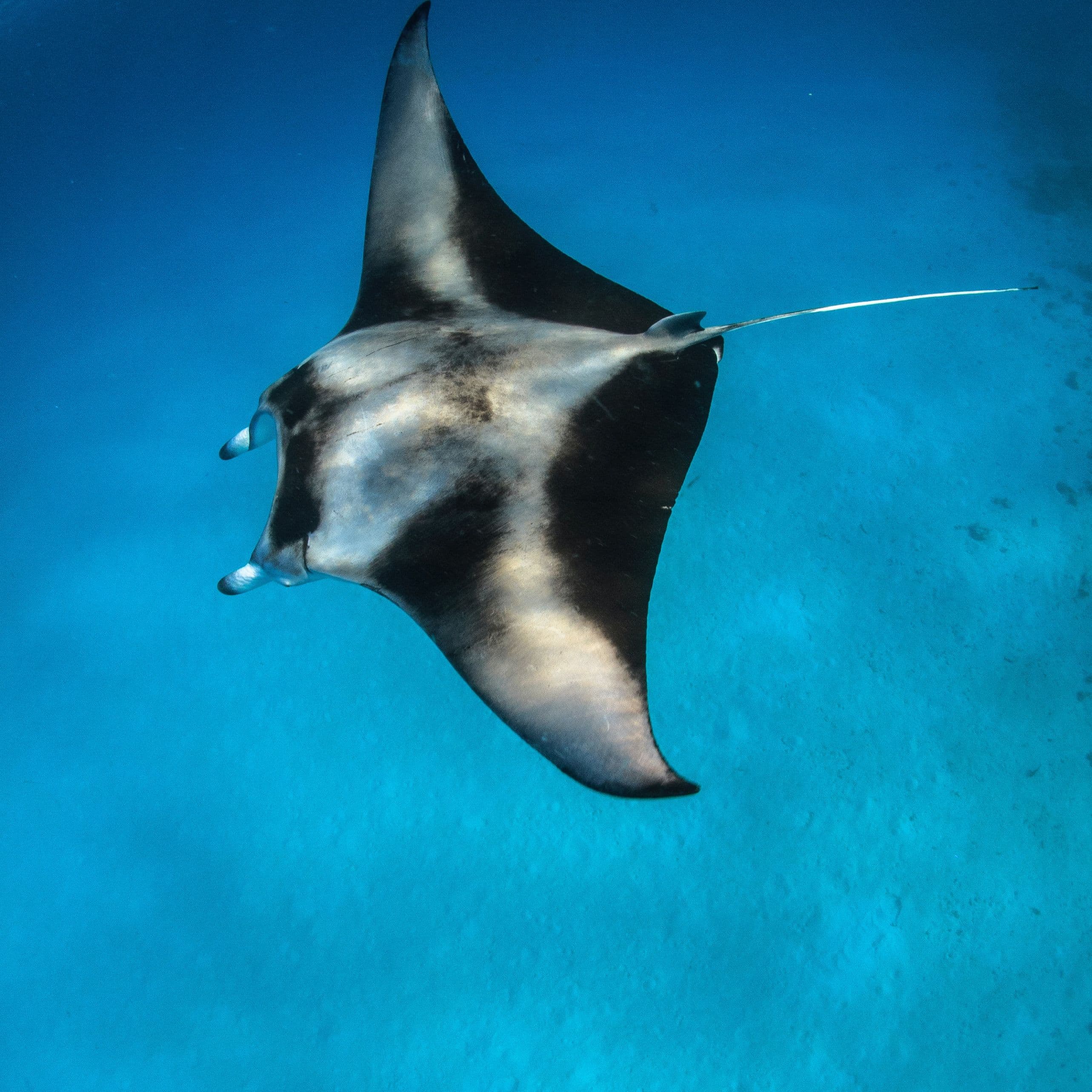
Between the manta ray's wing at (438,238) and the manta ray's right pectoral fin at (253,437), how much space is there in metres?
0.45

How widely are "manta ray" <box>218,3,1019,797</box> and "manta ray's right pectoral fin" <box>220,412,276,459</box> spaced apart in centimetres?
1

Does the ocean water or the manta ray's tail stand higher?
the manta ray's tail

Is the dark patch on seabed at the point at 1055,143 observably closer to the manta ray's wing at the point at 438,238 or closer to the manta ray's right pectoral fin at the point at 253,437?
the manta ray's wing at the point at 438,238

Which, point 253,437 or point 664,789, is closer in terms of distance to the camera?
point 664,789

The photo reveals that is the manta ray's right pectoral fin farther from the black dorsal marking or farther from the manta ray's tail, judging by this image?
the manta ray's tail

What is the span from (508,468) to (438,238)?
1.19m

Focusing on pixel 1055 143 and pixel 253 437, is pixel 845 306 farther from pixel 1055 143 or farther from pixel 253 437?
pixel 1055 143

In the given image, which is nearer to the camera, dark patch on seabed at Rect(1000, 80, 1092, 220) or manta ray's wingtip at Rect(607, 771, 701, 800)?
manta ray's wingtip at Rect(607, 771, 701, 800)

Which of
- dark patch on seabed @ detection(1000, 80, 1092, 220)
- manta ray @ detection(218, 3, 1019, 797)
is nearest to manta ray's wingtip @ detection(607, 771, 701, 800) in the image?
manta ray @ detection(218, 3, 1019, 797)

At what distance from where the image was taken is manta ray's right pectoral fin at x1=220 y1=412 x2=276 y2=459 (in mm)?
2605

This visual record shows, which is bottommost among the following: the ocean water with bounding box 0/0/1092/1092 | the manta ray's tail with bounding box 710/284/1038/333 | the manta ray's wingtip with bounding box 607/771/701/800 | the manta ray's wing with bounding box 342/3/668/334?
the ocean water with bounding box 0/0/1092/1092

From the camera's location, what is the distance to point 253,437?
107 inches

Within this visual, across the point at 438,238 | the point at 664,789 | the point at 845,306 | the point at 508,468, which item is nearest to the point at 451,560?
the point at 508,468

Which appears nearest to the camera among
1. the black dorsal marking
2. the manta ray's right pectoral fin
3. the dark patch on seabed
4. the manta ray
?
the manta ray
